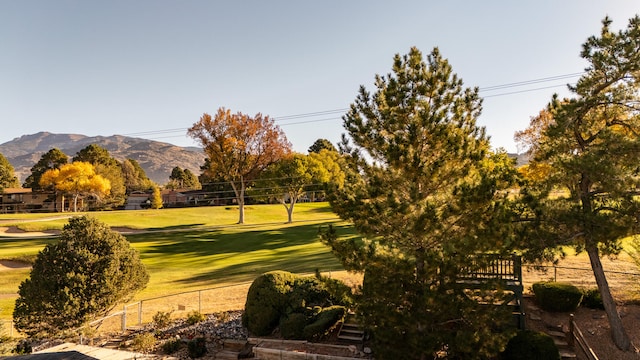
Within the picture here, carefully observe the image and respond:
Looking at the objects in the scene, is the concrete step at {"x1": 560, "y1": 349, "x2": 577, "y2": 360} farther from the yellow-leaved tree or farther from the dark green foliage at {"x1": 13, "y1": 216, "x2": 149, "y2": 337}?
the yellow-leaved tree

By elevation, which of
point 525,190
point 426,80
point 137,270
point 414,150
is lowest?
point 137,270

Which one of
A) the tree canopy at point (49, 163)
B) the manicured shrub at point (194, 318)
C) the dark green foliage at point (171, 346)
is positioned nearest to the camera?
the dark green foliage at point (171, 346)

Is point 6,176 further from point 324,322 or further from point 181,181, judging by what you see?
point 324,322

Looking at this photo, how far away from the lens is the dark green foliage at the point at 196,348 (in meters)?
14.7

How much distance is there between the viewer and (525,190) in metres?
12.6

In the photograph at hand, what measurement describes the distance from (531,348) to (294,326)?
840 cm

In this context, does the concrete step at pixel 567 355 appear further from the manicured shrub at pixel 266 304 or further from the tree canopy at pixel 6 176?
the tree canopy at pixel 6 176

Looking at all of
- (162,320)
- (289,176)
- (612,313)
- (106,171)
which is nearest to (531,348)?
(612,313)

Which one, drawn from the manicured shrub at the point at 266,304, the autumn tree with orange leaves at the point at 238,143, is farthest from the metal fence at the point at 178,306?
the autumn tree with orange leaves at the point at 238,143

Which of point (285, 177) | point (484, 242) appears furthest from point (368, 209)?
point (285, 177)

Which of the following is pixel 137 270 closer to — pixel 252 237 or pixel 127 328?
pixel 127 328

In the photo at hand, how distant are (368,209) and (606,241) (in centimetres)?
776

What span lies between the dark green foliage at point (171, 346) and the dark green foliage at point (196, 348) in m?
0.59

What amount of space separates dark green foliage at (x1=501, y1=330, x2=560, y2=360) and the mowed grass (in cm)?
1007
